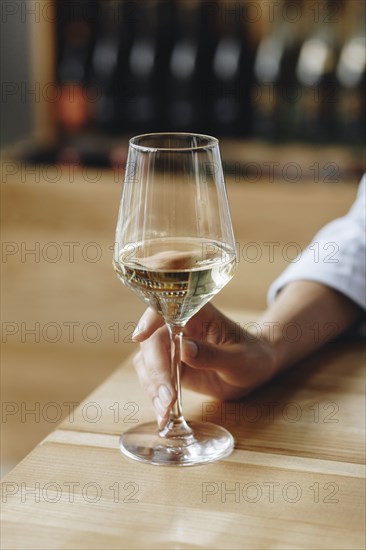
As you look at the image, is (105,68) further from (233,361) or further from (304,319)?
(233,361)

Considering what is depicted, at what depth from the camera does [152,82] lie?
216 centimetres

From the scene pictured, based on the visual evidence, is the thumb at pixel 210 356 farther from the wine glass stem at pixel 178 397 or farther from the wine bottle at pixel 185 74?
the wine bottle at pixel 185 74

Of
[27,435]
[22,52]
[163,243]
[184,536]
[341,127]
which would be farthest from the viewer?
[22,52]

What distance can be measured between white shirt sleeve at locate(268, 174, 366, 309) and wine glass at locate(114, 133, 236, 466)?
0.30m

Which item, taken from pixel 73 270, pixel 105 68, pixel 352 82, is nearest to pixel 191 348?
pixel 73 270

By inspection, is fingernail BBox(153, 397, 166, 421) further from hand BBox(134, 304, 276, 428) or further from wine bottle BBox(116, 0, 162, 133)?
wine bottle BBox(116, 0, 162, 133)

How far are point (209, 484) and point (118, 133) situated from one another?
5.52ft

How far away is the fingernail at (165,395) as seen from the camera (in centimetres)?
68

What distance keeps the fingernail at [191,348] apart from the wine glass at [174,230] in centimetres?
5

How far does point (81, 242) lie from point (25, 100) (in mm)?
521

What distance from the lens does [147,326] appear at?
0.71 m

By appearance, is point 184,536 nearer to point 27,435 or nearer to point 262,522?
point 262,522

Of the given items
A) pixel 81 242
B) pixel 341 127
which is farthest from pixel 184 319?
pixel 341 127

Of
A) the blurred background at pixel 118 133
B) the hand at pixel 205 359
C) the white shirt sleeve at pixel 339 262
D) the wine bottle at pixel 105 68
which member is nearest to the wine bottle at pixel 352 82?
the blurred background at pixel 118 133
